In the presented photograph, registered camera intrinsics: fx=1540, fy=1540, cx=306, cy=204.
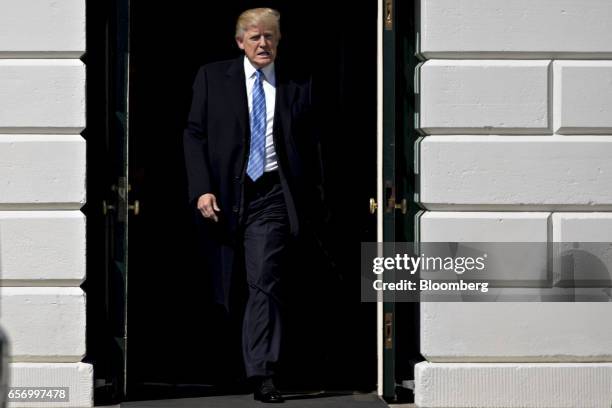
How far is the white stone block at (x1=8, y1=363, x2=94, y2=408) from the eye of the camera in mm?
7977

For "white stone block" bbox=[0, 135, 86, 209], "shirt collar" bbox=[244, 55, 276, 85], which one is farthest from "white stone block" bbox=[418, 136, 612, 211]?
"white stone block" bbox=[0, 135, 86, 209]

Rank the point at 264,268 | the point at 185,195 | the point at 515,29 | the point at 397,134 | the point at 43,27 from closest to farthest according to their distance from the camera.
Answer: the point at 43,27
the point at 515,29
the point at 264,268
the point at 397,134
the point at 185,195

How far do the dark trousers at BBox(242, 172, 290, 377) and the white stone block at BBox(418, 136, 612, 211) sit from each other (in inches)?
32.3

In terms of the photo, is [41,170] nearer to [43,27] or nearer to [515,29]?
[43,27]

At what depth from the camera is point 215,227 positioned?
8.48 meters

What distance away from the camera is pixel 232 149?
27.5 feet

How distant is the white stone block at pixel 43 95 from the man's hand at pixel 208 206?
0.79 metres

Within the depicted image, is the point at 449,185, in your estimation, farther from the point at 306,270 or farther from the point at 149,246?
the point at 149,246

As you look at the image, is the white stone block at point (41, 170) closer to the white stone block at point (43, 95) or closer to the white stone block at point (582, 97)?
the white stone block at point (43, 95)

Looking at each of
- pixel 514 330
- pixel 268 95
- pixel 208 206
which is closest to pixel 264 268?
pixel 208 206

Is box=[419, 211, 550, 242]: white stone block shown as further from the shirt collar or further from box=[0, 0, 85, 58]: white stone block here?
box=[0, 0, 85, 58]: white stone block

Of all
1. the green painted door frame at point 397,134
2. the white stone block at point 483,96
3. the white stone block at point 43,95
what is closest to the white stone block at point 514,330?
the green painted door frame at point 397,134

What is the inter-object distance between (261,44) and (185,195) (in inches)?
87.7

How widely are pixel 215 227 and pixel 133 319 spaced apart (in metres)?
1.95
